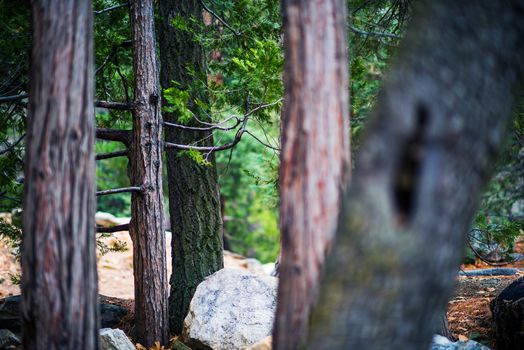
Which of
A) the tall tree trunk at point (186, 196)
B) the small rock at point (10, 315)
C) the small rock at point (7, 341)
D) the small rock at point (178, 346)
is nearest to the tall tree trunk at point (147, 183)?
the small rock at point (178, 346)

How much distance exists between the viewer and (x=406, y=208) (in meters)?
2.63

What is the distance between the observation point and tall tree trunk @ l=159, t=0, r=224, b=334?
7.28 metres

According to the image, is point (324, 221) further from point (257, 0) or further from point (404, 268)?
point (257, 0)

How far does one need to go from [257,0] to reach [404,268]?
605cm

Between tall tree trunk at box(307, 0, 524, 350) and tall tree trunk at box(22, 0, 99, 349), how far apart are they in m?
1.87

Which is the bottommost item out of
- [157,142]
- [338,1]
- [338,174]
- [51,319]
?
[51,319]

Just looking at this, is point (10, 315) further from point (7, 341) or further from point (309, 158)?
point (309, 158)

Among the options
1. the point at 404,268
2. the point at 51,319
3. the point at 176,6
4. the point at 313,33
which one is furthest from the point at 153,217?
the point at 404,268

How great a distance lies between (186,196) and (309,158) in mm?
4344

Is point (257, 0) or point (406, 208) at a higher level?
point (257, 0)

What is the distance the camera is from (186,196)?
7262 millimetres

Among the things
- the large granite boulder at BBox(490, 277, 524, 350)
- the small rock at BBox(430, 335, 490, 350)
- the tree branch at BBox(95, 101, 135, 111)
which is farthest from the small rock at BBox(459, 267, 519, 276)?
the tree branch at BBox(95, 101, 135, 111)

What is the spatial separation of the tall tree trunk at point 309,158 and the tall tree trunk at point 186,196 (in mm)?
4123

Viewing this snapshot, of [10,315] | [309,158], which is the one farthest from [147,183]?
[309,158]
